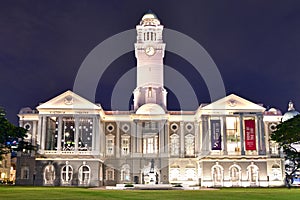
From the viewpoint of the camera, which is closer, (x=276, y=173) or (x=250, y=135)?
(x=250, y=135)

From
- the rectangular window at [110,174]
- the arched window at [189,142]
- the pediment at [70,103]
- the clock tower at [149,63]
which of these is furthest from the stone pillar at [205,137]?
the pediment at [70,103]

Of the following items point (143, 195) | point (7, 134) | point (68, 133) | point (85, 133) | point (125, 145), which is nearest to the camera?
point (143, 195)

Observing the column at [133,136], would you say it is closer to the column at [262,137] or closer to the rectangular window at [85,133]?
the rectangular window at [85,133]

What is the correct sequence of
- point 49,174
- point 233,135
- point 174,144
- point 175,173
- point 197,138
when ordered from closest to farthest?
point 49,174
point 233,135
point 175,173
point 197,138
point 174,144

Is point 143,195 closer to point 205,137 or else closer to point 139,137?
point 205,137

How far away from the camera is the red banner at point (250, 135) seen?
63.6 meters

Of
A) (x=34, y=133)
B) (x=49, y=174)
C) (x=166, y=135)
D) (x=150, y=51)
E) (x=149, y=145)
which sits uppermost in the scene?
(x=150, y=51)

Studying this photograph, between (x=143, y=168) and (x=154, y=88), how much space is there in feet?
52.0

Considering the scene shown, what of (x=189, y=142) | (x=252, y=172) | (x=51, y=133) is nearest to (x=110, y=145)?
(x=51, y=133)

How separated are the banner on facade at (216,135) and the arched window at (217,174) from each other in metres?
2.86

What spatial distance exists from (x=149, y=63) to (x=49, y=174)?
26894 millimetres

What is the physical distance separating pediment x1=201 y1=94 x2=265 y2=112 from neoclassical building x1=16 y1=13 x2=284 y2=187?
0.51 feet

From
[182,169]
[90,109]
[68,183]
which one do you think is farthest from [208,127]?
[68,183]

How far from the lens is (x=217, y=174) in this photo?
2525 inches
